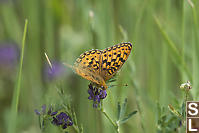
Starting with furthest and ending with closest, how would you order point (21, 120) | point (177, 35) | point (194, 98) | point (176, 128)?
point (177, 35)
point (21, 120)
point (194, 98)
point (176, 128)

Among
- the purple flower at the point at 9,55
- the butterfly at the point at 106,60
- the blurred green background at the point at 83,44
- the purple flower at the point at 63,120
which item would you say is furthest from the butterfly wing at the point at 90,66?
the purple flower at the point at 9,55

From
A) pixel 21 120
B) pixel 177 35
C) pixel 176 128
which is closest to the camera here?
pixel 176 128

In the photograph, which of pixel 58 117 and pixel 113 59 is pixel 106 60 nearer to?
pixel 113 59

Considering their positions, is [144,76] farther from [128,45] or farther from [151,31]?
[128,45]

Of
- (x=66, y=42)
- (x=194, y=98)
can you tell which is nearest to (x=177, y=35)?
(x=66, y=42)

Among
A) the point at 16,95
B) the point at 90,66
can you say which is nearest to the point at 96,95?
the point at 90,66
